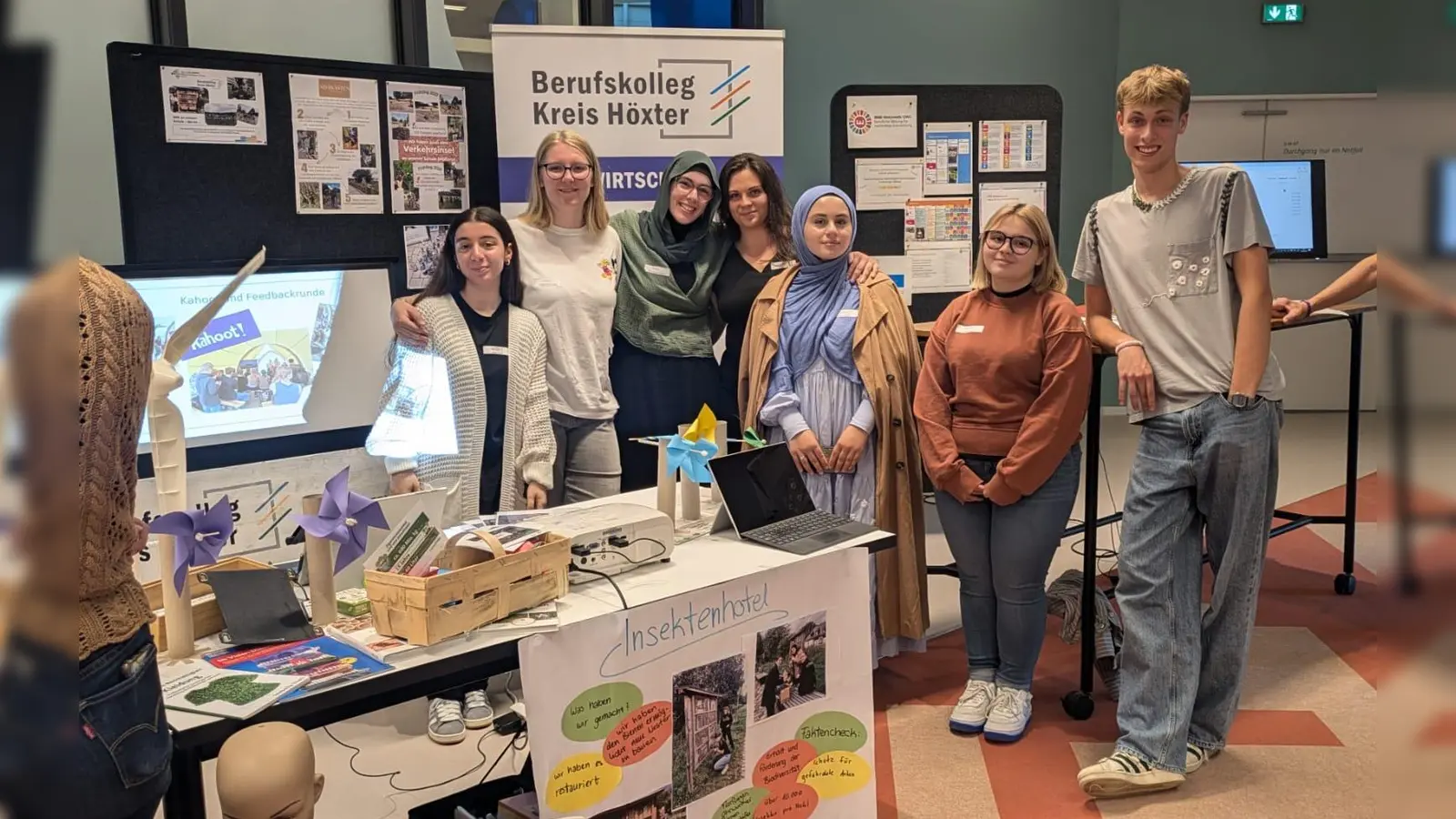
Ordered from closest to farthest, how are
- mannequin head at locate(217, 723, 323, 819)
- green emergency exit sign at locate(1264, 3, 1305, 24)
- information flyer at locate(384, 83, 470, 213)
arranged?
mannequin head at locate(217, 723, 323, 819), information flyer at locate(384, 83, 470, 213), green emergency exit sign at locate(1264, 3, 1305, 24)

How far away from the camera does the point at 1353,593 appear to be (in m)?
4.09

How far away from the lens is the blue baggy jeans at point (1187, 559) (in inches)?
101

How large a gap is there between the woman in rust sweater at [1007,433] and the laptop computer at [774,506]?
22.5 inches

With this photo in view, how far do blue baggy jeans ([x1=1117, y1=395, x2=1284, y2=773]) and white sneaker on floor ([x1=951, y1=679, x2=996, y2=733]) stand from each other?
42 centimetres

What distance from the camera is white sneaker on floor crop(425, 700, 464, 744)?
3.05 meters

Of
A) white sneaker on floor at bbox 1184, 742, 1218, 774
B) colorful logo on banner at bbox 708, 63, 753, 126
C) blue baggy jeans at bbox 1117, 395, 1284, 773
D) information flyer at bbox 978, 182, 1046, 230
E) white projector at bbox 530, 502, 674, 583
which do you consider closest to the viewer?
white projector at bbox 530, 502, 674, 583

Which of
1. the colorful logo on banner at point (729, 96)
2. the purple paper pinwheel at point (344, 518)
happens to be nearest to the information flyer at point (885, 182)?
the colorful logo on banner at point (729, 96)

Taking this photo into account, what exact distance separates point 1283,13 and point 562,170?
5788mm

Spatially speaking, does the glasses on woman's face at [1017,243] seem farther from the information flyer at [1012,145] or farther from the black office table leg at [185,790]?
the black office table leg at [185,790]

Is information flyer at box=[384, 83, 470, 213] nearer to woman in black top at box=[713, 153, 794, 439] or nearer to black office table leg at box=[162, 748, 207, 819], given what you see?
woman in black top at box=[713, 153, 794, 439]

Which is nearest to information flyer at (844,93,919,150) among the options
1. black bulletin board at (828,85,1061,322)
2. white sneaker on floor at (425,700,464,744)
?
black bulletin board at (828,85,1061,322)

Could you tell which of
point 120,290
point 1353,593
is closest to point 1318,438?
point 1353,593

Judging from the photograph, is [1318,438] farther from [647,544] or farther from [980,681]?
[647,544]

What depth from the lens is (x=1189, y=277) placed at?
2.55 meters
